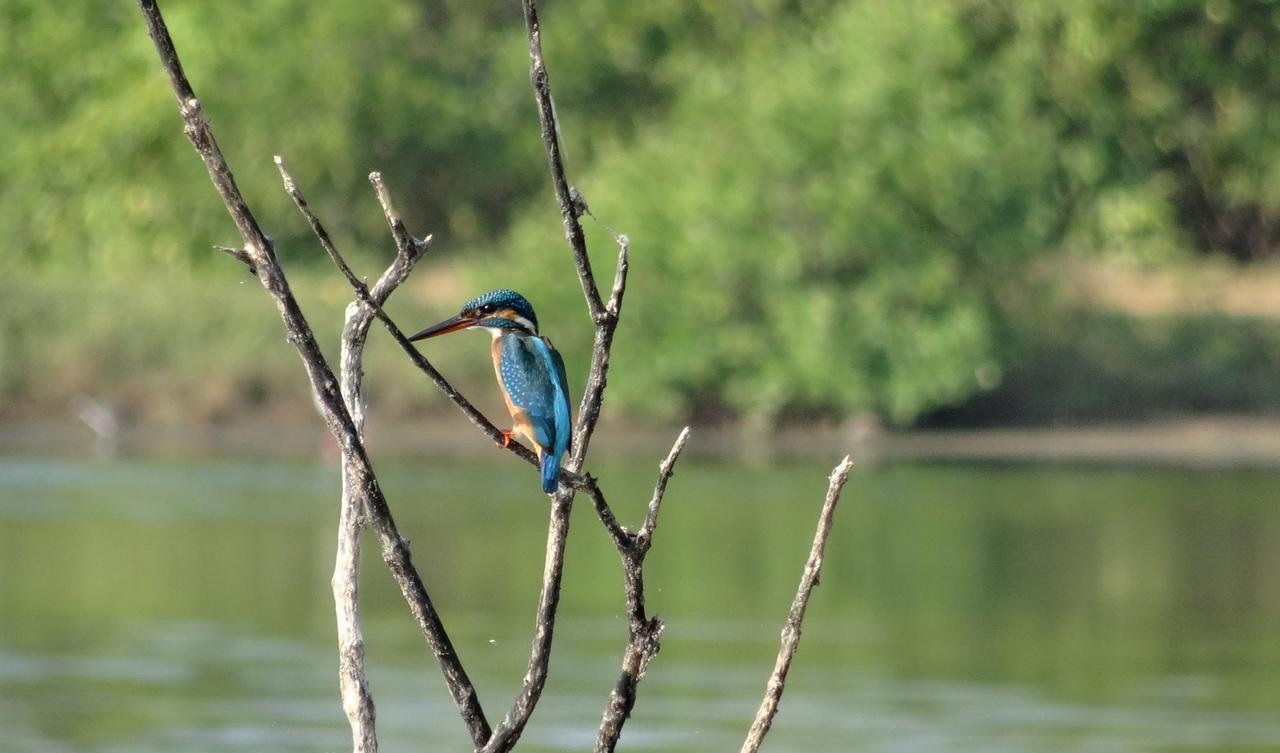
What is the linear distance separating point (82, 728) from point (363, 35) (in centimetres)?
2192

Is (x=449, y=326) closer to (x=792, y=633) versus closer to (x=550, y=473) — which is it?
(x=550, y=473)

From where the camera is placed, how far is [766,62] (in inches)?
1195

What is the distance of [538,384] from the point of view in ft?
14.2

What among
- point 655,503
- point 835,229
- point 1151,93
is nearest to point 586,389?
point 655,503

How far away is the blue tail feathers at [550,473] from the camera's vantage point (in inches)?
159

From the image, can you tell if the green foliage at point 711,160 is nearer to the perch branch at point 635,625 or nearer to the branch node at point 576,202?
the perch branch at point 635,625

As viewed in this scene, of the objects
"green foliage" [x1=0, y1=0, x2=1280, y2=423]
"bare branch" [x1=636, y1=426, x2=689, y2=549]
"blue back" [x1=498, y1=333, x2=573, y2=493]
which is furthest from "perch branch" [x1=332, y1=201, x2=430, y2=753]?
"green foliage" [x1=0, y1=0, x2=1280, y2=423]

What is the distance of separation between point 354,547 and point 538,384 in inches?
16.0

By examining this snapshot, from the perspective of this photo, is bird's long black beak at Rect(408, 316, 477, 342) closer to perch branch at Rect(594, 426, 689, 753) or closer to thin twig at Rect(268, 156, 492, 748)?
thin twig at Rect(268, 156, 492, 748)

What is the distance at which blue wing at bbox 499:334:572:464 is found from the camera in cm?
426

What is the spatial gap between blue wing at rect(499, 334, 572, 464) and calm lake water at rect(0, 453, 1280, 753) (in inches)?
249

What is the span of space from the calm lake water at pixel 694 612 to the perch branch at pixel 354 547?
20.6 ft

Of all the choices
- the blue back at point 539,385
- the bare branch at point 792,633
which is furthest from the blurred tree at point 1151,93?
the bare branch at point 792,633

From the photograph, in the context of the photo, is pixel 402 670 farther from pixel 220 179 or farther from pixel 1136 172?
pixel 1136 172
